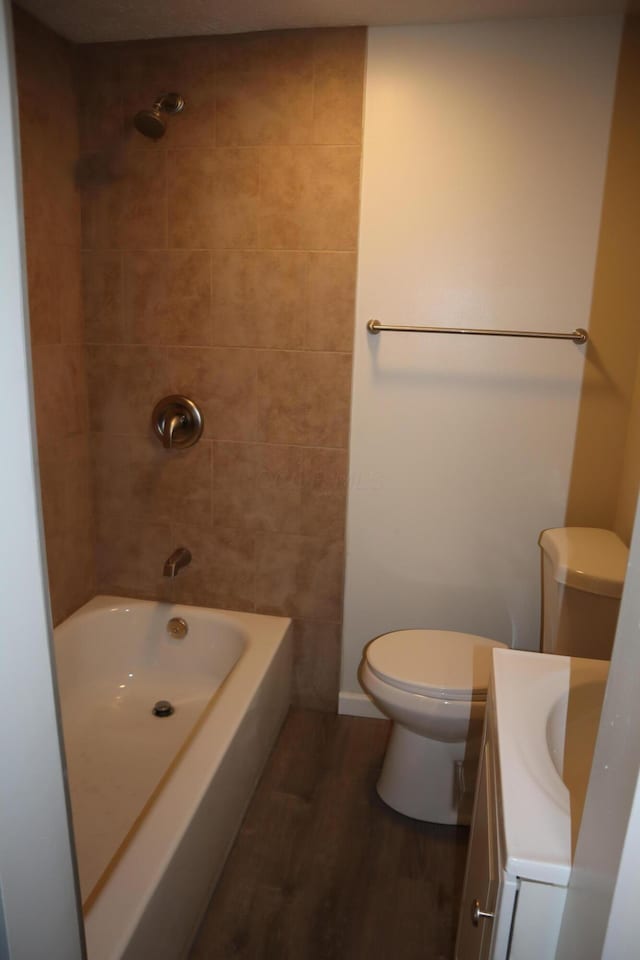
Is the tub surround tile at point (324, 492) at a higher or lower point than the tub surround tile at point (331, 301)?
lower

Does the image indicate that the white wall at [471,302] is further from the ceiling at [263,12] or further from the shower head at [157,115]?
the shower head at [157,115]

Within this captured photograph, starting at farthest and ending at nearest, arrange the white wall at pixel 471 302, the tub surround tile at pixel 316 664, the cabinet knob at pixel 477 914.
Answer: the tub surround tile at pixel 316 664
the white wall at pixel 471 302
the cabinet knob at pixel 477 914

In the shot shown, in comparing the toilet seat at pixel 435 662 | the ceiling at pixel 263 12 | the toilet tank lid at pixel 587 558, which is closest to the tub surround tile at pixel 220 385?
the toilet seat at pixel 435 662

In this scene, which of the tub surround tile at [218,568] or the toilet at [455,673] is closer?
the toilet at [455,673]

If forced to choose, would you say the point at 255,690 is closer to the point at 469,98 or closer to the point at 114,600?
the point at 114,600

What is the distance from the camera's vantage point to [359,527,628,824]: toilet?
1742 mm

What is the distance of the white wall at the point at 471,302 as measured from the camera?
6.35 ft

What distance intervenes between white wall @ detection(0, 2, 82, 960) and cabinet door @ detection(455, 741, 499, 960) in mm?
563

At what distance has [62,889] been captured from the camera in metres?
0.60

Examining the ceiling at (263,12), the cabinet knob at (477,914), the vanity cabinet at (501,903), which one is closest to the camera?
the vanity cabinet at (501,903)

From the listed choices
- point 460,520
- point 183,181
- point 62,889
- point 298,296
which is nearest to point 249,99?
point 183,181

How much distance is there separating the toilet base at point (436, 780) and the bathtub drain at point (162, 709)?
0.85 meters

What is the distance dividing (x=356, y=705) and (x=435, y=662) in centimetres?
63

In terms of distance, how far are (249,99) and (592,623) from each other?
6.29ft
